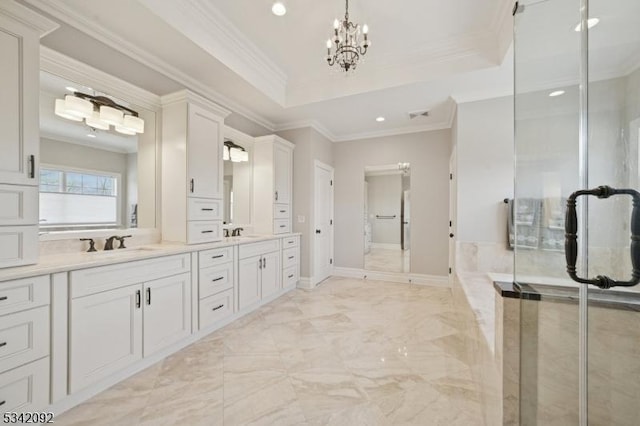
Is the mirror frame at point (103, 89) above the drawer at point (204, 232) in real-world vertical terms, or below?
above

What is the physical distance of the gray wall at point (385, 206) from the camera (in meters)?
4.97

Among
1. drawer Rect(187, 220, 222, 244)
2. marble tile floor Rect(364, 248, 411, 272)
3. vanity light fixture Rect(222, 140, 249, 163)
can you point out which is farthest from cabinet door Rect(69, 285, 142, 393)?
marble tile floor Rect(364, 248, 411, 272)

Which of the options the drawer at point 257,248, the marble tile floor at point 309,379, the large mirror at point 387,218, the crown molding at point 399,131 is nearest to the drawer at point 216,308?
the marble tile floor at point 309,379

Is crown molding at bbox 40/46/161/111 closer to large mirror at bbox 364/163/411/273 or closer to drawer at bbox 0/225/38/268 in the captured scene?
drawer at bbox 0/225/38/268

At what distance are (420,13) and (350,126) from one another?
215cm

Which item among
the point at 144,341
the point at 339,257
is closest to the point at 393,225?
the point at 339,257

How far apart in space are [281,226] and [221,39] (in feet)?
8.16

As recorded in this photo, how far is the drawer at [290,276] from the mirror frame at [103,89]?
5.76 ft

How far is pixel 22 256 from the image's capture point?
4.80 feet

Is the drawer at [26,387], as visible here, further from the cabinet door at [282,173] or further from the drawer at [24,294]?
the cabinet door at [282,173]

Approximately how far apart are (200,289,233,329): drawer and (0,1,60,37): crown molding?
2.27 metres

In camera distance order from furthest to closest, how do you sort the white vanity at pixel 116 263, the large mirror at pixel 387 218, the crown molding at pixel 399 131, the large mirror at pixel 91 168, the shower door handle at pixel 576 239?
the large mirror at pixel 387 218 → the crown molding at pixel 399 131 → the large mirror at pixel 91 168 → the white vanity at pixel 116 263 → the shower door handle at pixel 576 239

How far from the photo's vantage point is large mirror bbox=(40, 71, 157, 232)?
193 centimetres

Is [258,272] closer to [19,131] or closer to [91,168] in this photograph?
[91,168]
